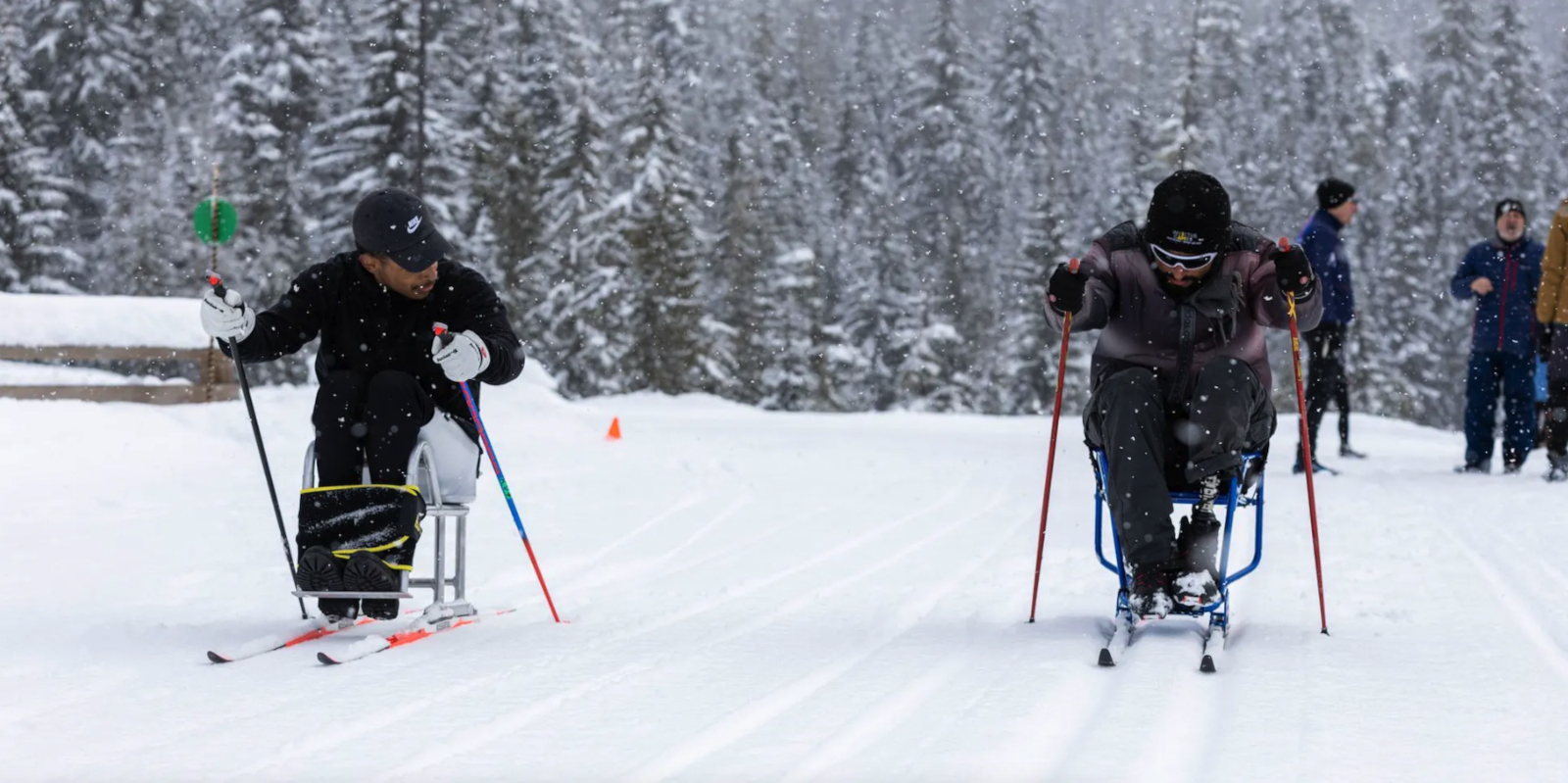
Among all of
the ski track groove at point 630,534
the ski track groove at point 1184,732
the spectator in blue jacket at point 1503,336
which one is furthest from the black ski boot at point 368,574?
the spectator in blue jacket at point 1503,336

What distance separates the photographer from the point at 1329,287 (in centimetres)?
1066

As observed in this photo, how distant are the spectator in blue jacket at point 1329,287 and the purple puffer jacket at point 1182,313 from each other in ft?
19.7

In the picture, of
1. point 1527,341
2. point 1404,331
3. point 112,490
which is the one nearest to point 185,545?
point 112,490

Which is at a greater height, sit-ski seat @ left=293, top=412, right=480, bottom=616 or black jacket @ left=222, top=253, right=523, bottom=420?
black jacket @ left=222, top=253, right=523, bottom=420

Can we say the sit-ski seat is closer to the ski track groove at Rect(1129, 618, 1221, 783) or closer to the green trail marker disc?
the ski track groove at Rect(1129, 618, 1221, 783)

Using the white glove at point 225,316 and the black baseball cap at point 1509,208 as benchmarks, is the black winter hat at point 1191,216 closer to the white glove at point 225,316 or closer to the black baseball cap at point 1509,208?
the white glove at point 225,316

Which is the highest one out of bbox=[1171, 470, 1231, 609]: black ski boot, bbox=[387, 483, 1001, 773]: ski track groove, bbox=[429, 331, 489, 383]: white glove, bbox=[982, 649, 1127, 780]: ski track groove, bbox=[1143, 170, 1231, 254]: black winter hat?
bbox=[1143, 170, 1231, 254]: black winter hat

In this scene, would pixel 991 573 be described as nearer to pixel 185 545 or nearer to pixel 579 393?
pixel 185 545

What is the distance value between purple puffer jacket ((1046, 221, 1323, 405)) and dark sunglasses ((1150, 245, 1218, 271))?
0.09 m

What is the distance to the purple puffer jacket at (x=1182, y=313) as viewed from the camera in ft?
15.2

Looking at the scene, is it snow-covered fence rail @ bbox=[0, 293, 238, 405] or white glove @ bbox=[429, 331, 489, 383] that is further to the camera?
snow-covered fence rail @ bbox=[0, 293, 238, 405]

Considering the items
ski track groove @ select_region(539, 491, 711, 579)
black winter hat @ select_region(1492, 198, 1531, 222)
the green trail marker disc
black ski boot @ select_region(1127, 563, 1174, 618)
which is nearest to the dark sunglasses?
black ski boot @ select_region(1127, 563, 1174, 618)

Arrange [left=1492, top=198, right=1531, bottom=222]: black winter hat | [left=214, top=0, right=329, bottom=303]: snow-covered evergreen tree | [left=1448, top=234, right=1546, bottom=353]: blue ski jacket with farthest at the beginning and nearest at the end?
[left=214, top=0, right=329, bottom=303]: snow-covered evergreen tree → [left=1492, top=198, right=1531, bottom=222]: black winter hat → [left=1448, top=234, right=1546, bottom=353]: blue ski jacket

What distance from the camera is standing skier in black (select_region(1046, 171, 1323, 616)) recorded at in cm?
433
